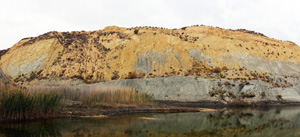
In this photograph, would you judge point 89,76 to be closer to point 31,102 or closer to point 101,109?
point 101,109

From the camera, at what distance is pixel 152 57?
55562 millimetres

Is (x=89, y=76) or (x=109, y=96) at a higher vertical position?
(x=89, y=76)

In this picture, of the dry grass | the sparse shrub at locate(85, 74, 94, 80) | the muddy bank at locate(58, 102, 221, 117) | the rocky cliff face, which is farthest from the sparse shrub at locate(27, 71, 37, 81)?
the muddy bank at locate(58, 102, 221, 117)

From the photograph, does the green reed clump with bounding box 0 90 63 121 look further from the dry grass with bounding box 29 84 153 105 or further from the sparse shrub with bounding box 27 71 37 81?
the sparse shrub with bounding box 27 71 37 81

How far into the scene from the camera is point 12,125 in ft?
43.3

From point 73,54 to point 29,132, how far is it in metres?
48.5

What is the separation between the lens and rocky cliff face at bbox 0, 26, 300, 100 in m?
51.0

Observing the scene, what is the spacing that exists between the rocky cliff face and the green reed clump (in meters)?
31.7

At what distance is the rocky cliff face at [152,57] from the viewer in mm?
51000

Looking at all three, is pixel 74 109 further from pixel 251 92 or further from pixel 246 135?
pixel 251 92

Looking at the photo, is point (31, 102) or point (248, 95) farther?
point (248, 95)

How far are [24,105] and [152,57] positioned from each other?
41.8 metres

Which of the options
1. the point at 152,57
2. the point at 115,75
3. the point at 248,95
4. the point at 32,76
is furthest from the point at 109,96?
the point at 32,76

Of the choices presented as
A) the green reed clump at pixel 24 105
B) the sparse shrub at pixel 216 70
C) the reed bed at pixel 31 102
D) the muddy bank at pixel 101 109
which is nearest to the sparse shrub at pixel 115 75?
the sparse shrub at pixel 216 70
